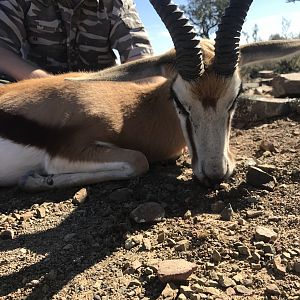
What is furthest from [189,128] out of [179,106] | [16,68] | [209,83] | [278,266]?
[16,68]

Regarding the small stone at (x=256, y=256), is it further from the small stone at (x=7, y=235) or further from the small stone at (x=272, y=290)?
the small stone at (x=7, y=235)

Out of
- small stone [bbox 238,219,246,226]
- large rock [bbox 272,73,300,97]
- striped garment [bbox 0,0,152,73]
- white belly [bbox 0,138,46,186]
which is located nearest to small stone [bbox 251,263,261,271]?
small stone [bbox 238,219,246,226]

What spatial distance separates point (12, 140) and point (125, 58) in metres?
2.55

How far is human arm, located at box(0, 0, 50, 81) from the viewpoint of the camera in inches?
239

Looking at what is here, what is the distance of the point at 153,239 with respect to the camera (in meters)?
3.30

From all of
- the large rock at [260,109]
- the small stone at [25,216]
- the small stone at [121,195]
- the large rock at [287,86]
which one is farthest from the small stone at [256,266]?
the large rock at [287,86]

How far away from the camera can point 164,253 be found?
10.2 feet

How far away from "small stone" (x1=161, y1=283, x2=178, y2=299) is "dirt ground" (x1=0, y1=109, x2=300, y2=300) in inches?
0.5

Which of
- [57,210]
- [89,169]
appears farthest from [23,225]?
[89,169]

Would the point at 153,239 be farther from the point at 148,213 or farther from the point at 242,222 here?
the point at 242,222

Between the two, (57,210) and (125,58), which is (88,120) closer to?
(57,210)

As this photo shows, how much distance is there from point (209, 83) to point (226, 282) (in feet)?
5.98

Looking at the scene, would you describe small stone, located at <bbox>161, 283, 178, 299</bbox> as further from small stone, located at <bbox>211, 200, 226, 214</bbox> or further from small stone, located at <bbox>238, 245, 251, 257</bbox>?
small stone, located at <bbox>211, 200, 226, 214</bbox>

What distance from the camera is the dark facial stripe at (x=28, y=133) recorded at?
15.5ft
